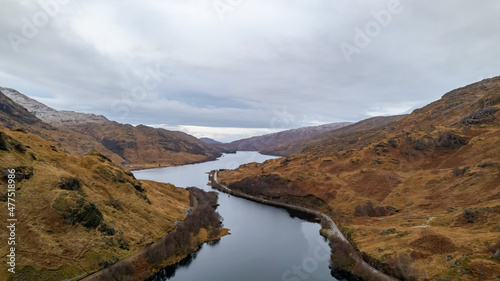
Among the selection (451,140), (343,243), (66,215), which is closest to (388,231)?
(343,243)

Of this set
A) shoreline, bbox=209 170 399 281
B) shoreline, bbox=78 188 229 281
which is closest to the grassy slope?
shoreline, bbox=78 188 229 281

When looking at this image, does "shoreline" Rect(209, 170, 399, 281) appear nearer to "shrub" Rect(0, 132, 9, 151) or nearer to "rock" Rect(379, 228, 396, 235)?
"rock" Rect(379, 228, 396, 235)

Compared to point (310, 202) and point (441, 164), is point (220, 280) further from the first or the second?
point (441, 164)

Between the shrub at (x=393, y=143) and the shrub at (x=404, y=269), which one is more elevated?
the shrub at (x=393, y=143)

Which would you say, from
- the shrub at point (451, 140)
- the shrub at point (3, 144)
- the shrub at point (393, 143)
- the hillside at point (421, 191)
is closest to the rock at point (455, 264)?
the hillside at point (421, 191)

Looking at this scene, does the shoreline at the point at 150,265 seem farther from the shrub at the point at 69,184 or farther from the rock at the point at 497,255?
the rock at the point at 497,255

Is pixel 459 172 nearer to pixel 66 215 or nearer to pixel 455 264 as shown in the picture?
pixel 455 264
